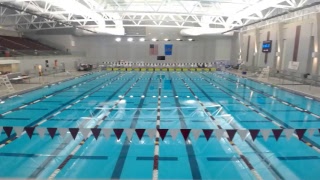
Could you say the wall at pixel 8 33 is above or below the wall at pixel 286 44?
above

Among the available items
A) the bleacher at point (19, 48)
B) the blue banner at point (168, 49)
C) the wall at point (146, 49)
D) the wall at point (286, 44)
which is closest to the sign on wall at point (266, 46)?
the wall at point (286, 44)

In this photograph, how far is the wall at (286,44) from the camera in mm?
14227

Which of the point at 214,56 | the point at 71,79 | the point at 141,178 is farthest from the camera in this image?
the point at 214,56

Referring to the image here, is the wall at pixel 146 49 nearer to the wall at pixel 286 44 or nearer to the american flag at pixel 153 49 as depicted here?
the american flag at pixel 153 49

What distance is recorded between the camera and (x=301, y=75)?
14.8 meters

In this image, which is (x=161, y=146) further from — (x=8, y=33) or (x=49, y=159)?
(x=8, y=33)

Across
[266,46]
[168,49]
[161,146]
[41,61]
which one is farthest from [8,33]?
[161,146]

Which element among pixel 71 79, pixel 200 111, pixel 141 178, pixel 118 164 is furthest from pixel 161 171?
pixel 71 79

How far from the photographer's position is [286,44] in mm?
17344

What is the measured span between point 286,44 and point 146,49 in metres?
15.6

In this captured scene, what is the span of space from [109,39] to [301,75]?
67.5 feet

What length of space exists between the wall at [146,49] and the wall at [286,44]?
13.5ft

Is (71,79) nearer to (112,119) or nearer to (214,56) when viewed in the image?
(112,119)

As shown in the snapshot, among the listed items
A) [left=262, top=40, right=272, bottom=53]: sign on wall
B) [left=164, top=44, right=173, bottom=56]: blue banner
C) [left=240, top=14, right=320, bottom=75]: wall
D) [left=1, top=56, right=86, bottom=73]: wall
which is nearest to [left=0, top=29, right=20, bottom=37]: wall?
[left=1, top=56, right=86, bottom=73]: wall
